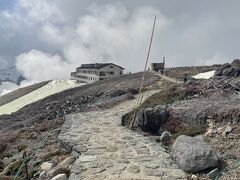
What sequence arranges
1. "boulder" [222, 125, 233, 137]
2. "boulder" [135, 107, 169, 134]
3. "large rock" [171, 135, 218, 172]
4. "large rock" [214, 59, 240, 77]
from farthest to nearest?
"large rock" [214, 59, 240, 77], "boulder" [135, 107, 169, 134], "boulder" [222, 125, 233, 137], "large rock" [171, 135, 218, 172]

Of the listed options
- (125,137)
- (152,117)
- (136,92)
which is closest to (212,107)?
(152,117)

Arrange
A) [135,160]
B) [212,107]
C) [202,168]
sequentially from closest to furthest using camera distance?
[202,168], [135,160], [212,107]

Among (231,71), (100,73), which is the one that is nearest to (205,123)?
(231,71)

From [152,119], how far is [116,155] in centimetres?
666

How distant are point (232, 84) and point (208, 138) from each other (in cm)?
1604

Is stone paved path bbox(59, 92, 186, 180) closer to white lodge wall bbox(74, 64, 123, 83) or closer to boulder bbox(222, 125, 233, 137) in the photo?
boulder bbox(222, 125, 233, 137)

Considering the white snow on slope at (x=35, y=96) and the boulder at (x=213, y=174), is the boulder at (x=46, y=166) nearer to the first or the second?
the boulder at (x=213, y=174)

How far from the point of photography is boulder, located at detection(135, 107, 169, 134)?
67.1ft

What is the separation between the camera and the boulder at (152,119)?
20459 mm

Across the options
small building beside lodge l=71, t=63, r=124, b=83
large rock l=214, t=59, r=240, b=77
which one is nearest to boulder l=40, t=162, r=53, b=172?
large rock l=214, t=59, r=240, b=77

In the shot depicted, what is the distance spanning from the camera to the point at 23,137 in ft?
75.3

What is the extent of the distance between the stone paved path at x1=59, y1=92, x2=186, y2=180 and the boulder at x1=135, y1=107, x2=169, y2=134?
127cm

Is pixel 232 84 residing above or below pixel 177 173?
above

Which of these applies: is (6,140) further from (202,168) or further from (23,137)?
(202,168)
